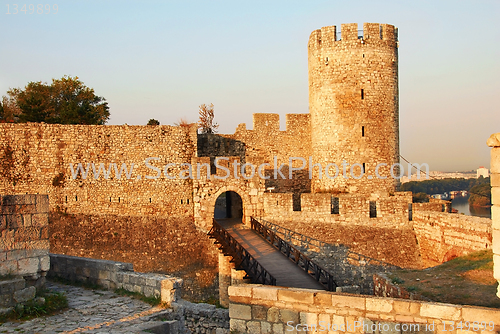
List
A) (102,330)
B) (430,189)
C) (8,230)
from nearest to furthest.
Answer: (102,330)
(8,230)
(430,189)

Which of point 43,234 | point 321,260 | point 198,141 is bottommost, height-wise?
point 321,260

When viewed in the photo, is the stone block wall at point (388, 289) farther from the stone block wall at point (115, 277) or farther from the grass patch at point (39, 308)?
the grass patch at point (39, 308)

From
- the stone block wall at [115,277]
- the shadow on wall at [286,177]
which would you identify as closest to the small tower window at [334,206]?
the shadow on wall at [286,177]

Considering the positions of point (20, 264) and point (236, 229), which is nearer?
point (20, 264)

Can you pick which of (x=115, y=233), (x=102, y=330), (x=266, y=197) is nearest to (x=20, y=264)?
(x=102, y=330)

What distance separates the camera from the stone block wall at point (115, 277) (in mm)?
7895

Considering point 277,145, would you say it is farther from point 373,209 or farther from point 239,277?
point 239,277

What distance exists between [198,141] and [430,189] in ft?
102

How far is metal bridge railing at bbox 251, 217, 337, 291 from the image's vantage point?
1115cm

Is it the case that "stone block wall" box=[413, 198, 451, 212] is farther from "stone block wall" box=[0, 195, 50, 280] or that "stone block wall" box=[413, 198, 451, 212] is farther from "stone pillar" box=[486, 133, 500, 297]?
"stone block wall" box=[0, 195, 50, 280]

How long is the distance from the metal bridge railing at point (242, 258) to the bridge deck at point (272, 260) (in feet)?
0.97

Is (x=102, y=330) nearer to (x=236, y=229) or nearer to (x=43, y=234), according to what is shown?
(x=43, y=234)

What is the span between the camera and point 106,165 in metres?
16.4

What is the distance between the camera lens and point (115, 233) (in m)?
16.2
